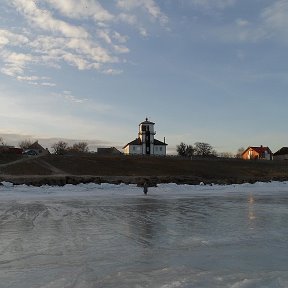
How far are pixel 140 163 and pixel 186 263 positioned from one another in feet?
191

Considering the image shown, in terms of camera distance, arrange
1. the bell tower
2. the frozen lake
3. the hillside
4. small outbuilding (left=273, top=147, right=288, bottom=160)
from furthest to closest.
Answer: small outbuilding (left=273, top=147, right=288, bottom=160) < the bell tower < the hillside < the frozen lake

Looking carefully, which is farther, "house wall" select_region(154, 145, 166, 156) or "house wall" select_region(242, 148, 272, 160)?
"house wall" select_region(242, 148, 272, 160)

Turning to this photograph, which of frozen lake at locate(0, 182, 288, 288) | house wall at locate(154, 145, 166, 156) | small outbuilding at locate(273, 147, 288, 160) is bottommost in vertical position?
frozen lake at locate(0, 182, 288, 288)

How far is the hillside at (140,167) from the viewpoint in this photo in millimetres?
53594

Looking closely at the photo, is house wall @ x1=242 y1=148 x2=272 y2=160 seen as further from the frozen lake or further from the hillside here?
the frozen lake

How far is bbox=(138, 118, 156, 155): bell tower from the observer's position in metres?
90.7

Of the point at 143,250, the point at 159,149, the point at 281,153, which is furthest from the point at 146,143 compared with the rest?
the point at 143,250

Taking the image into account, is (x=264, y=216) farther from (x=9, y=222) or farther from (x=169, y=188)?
(x=169, y=188)

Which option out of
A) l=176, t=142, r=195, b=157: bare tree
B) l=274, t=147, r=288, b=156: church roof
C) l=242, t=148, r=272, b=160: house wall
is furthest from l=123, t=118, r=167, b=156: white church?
l=274, t=147, r=288, b=156: church roof

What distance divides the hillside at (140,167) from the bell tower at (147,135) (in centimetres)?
1766

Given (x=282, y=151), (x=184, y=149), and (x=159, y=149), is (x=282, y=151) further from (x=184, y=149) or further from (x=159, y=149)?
(x=159, y=149)

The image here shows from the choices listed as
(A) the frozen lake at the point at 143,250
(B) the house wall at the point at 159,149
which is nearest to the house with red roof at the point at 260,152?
(B) the house wall at the point at 159,149

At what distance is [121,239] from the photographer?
30.6ft

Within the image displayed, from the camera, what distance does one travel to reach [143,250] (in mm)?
8156
